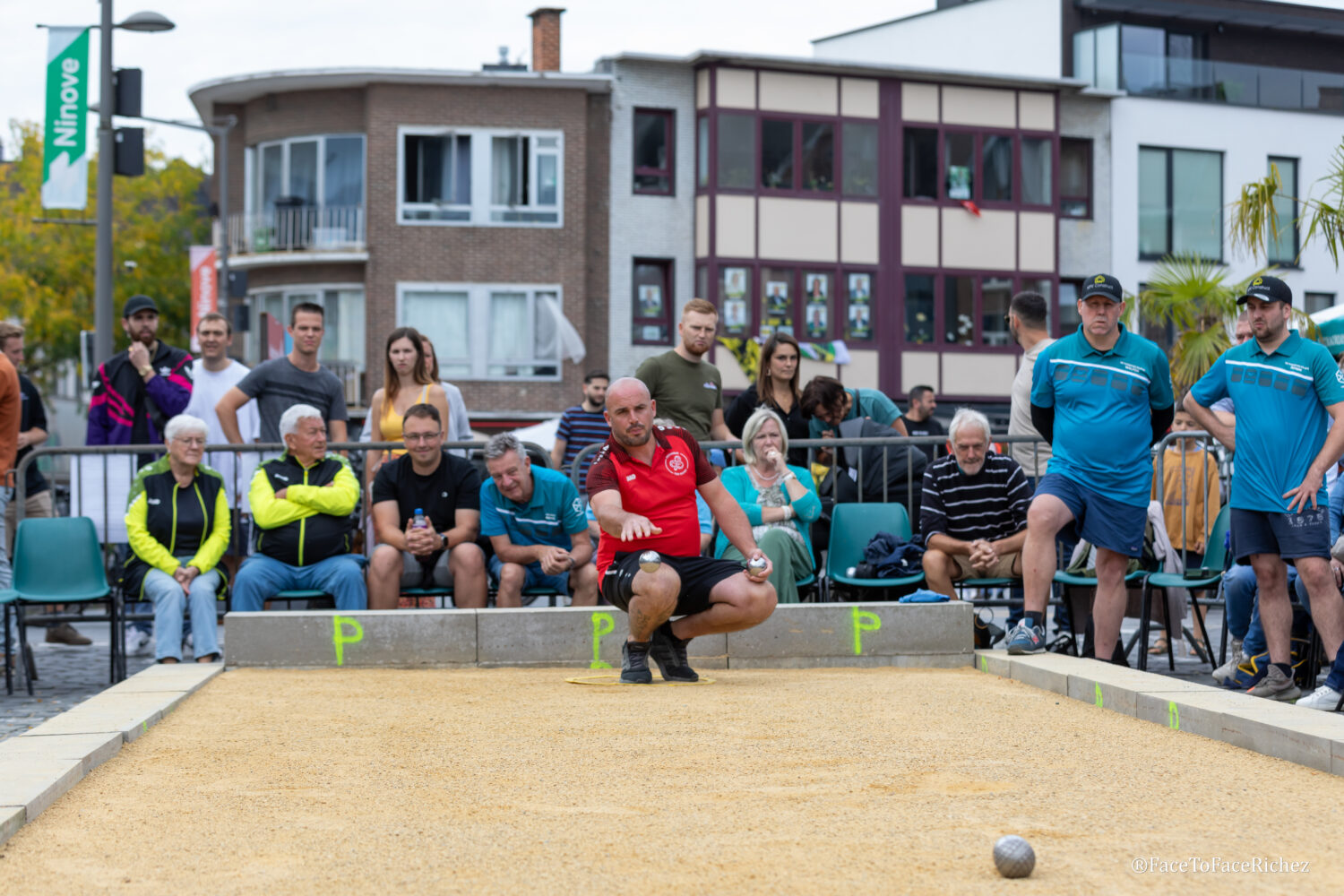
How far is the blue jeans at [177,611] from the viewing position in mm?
9430

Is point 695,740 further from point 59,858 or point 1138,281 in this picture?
point 1138,281

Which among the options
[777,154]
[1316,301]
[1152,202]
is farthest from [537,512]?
A: [1316,301]

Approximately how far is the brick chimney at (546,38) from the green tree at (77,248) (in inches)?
511

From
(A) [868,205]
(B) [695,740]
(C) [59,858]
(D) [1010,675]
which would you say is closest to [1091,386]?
(D) [1010,675]

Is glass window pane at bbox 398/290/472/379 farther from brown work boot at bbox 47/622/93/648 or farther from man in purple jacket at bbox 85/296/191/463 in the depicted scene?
man in purple jacket at bbox 85/296/191/463

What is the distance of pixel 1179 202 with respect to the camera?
3712 cm

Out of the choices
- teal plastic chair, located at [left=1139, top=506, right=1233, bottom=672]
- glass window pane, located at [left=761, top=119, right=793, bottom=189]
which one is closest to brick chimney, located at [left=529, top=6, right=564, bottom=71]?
glass window pane, located at [left=761, top=119, right=793, bottom=189]

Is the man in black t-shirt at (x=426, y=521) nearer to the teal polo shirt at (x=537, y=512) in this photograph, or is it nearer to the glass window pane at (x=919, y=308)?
the teal polo shirt at (x=537, y=512)

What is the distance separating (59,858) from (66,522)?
592 cm

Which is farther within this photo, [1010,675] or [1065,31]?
[1065,31]

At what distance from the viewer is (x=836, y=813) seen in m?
4.75

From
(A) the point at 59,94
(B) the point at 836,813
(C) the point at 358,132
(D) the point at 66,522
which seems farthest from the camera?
(C) the point at 358,132

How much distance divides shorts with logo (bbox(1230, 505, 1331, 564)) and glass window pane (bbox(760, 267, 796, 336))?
2546cm

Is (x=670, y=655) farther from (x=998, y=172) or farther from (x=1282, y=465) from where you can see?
(x=998, y=172)
